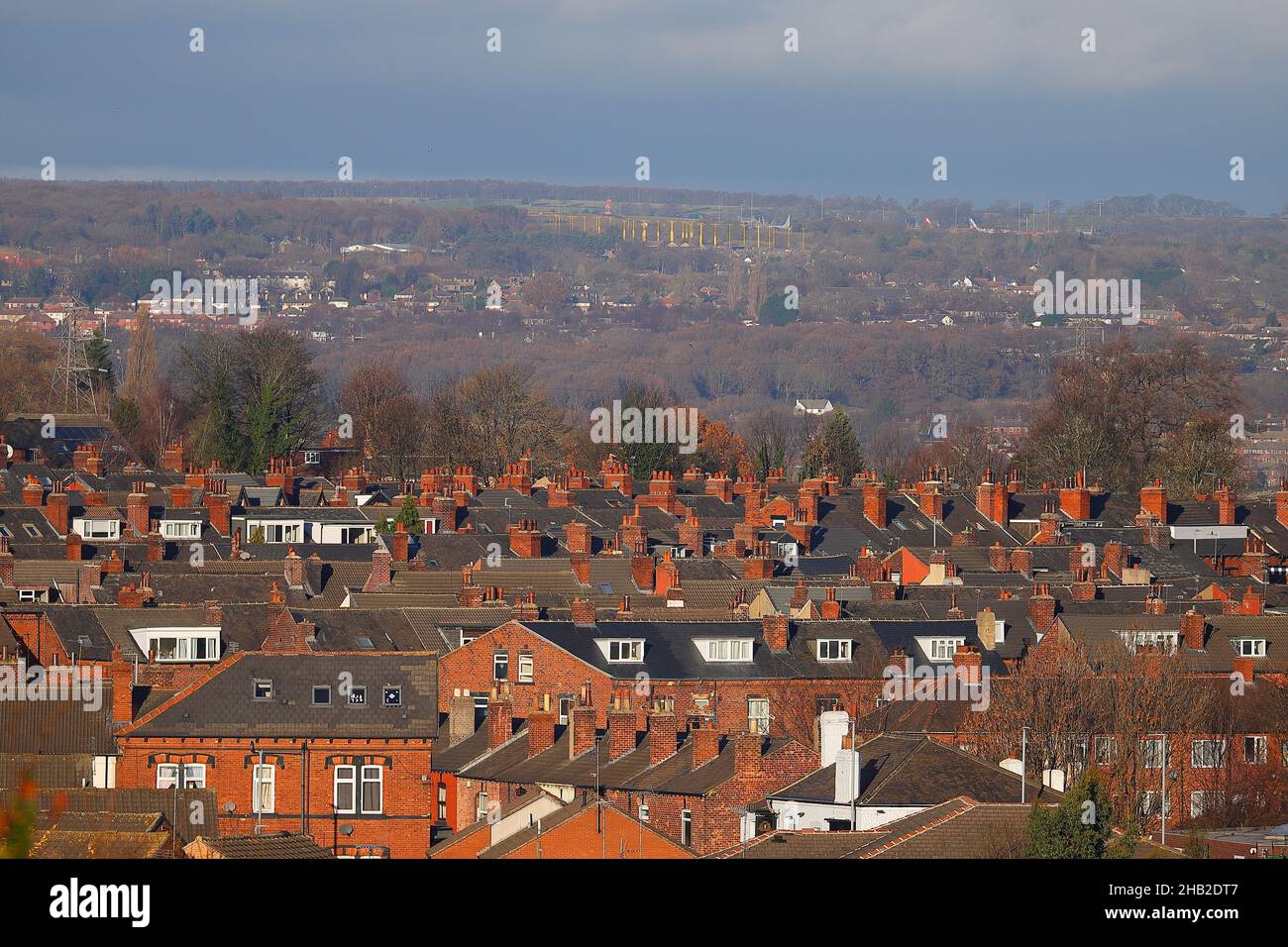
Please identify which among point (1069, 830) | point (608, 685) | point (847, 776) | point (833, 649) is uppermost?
point (1069, 830)

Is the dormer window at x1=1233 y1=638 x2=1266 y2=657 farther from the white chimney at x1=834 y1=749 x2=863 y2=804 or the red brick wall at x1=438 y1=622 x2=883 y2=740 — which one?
the white chimney at x1=834 y1=749 x2=863 y2=804

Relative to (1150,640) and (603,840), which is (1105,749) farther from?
(603,840)

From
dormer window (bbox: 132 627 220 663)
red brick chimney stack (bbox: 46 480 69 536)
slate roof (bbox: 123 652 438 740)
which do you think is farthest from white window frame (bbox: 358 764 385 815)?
red brick chimney stack (bbox: 46 480 69 536)

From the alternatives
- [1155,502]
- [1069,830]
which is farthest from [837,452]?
[1069,830]

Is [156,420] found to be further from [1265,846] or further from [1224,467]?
[1265,846]
